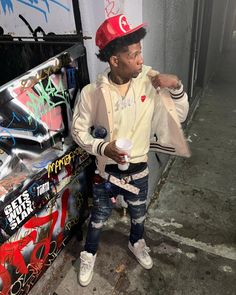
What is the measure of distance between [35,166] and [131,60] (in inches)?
42.0

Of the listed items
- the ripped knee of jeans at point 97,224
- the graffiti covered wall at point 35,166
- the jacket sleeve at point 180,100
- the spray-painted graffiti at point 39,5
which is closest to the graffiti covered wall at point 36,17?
the spray-painted graffiti at point 39,5

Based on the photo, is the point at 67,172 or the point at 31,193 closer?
the point at 31,193

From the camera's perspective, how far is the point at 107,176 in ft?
8.54

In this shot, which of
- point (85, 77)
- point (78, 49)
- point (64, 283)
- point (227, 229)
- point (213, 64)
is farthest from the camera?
point (213, 64)

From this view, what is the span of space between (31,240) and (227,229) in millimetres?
2037

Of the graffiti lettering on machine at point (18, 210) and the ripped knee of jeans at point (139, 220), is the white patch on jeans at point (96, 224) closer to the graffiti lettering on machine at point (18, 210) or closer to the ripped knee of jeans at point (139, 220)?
the ripped knee of jeans at point (139, 220)

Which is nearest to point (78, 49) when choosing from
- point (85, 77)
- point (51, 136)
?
point (85, 77)

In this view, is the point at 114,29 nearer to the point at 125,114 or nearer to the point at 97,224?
the point at 125,114

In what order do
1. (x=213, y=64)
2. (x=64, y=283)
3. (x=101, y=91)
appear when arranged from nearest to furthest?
→ (x=101, y=91) < (x=64, y=283) < (x=213, y=64)

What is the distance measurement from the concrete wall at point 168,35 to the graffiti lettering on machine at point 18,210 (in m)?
1.58

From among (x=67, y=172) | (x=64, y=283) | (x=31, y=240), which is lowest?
(x=64, y=283)

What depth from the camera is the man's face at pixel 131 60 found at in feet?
6.98

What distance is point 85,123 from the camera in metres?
2.41

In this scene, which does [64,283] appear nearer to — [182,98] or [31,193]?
[31,193]
